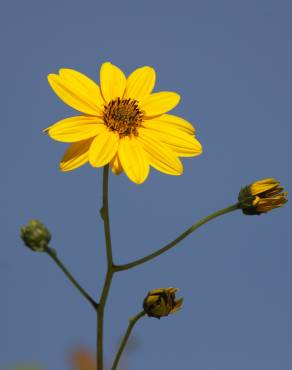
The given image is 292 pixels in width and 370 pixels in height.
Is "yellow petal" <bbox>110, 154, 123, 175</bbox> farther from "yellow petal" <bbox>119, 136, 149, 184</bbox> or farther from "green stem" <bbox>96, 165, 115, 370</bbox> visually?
"green stem" <bbox>96, 165, 115, 370</bbox>

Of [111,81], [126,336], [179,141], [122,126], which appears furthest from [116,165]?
[126,336]

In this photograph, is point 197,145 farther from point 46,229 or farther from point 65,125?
point 46,229

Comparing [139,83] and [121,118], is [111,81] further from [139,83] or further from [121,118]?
[121,118]

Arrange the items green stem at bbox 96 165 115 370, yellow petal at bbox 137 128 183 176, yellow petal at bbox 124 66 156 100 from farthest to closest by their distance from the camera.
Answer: yellow petal at bbox 124 66 156 100
yellow petal at bbox 137 128 183 176
green stem at bbox 96 165 115 370

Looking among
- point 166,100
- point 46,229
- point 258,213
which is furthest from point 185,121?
point 46,229

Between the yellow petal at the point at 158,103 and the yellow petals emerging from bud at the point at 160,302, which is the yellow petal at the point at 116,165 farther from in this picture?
the yellow petals emerging from bud at the point at 160,302

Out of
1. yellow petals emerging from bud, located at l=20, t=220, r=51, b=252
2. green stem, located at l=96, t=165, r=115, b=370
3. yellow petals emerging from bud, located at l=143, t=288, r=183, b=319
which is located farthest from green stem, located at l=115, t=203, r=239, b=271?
yellow petals emerging from bud, located at l=20, t=220, r=51, b=252
